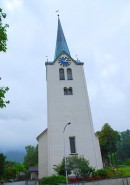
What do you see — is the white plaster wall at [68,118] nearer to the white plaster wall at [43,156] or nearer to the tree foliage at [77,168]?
the white plaster wall at [43,156]

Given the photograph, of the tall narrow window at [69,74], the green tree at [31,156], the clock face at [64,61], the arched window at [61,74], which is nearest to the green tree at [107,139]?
the tall narrow window at [69,74]

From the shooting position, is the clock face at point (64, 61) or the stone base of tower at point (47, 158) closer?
the stone base of tower at point (47, 158)

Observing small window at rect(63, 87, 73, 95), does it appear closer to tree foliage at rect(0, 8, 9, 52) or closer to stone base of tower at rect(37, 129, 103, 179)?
stone base of tower at rect(37, 129, 103, 179)

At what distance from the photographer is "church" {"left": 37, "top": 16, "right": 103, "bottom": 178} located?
32.4 meters

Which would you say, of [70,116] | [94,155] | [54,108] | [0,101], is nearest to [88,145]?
[94,155]

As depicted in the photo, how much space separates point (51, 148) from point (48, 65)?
46.5 ft

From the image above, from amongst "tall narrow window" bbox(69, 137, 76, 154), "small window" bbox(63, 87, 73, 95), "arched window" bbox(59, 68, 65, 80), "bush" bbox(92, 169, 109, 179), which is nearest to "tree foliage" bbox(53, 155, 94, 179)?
"bush" bbox(92, 169, 109, 179)

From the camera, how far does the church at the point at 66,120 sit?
32406 millimetres

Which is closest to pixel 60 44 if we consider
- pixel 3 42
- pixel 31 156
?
pixel 3 42

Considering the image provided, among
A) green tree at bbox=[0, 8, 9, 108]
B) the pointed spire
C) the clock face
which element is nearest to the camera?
green tree at bbox=[0, 8, 9, 108]

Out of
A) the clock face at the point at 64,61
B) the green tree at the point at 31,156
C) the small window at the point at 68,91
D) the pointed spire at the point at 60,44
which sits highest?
the pointed spire at the point at 60,44

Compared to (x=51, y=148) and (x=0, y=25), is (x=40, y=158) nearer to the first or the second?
(x=51, y=148)

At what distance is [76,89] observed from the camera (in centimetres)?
3712

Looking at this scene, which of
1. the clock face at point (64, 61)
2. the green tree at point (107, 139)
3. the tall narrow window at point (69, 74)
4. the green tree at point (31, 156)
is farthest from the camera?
the green tree at point (31, 156)
